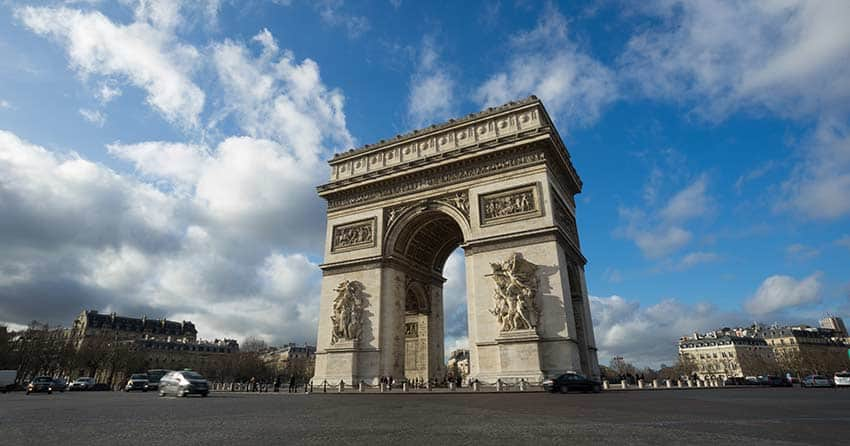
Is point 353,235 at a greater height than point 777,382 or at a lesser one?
greater

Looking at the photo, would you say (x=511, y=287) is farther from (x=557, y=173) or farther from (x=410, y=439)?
(x=410, y=439)

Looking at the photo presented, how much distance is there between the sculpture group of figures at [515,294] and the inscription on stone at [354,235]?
309 inches

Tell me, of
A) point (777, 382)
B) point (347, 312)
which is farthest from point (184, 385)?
point (777, 382)

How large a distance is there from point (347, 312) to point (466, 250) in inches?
279

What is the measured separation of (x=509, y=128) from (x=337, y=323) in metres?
13.7

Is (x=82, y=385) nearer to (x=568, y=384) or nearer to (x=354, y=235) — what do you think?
(x=354, y=235)

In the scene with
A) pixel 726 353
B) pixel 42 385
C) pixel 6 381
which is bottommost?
pixel 42 385

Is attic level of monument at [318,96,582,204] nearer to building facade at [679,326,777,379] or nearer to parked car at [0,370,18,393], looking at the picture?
parked car at [0,370,18,393]

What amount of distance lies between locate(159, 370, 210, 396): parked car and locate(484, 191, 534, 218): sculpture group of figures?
47.3ft

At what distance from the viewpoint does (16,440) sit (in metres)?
4.87

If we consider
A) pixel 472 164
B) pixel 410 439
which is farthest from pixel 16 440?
pixel 472 164

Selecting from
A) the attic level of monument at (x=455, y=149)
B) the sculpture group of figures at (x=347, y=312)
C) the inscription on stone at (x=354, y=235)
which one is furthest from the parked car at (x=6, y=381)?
the attic level of monument at (x=455, y=149)

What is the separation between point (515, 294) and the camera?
19.7 metres

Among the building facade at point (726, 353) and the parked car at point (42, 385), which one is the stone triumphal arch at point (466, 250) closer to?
the parked car at point (42, 385)
